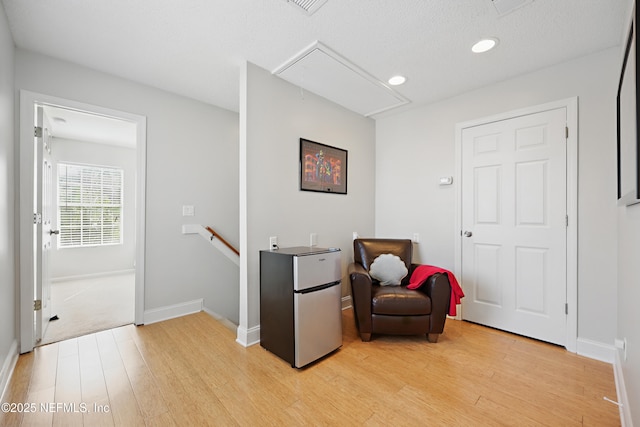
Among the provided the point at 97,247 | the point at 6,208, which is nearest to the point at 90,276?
the point at 97,247

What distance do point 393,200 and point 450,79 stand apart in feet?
4.95

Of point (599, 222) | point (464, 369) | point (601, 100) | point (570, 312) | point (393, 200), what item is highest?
point (601, 100)

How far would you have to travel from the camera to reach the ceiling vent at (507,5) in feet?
5.51

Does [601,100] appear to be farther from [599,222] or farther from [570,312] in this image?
[570,312]

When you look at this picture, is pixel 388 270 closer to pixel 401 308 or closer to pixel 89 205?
→ pixel 401 308

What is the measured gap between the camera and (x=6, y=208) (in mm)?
1887

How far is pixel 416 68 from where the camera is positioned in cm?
250

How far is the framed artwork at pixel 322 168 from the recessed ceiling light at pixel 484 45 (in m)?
1.60

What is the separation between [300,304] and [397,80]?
2.34 metres

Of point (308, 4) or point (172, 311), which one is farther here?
point (172, 311)

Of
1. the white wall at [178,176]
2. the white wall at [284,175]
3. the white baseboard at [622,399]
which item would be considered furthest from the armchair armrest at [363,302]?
the white wall at [178,176]

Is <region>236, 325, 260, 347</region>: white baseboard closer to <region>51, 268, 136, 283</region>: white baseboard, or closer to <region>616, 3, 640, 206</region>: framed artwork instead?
<region>616, 3, 640, 206</region>: framed artwork

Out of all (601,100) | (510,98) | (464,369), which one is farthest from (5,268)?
(601,100)

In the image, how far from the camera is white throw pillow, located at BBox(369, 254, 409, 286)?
269 centimetres
